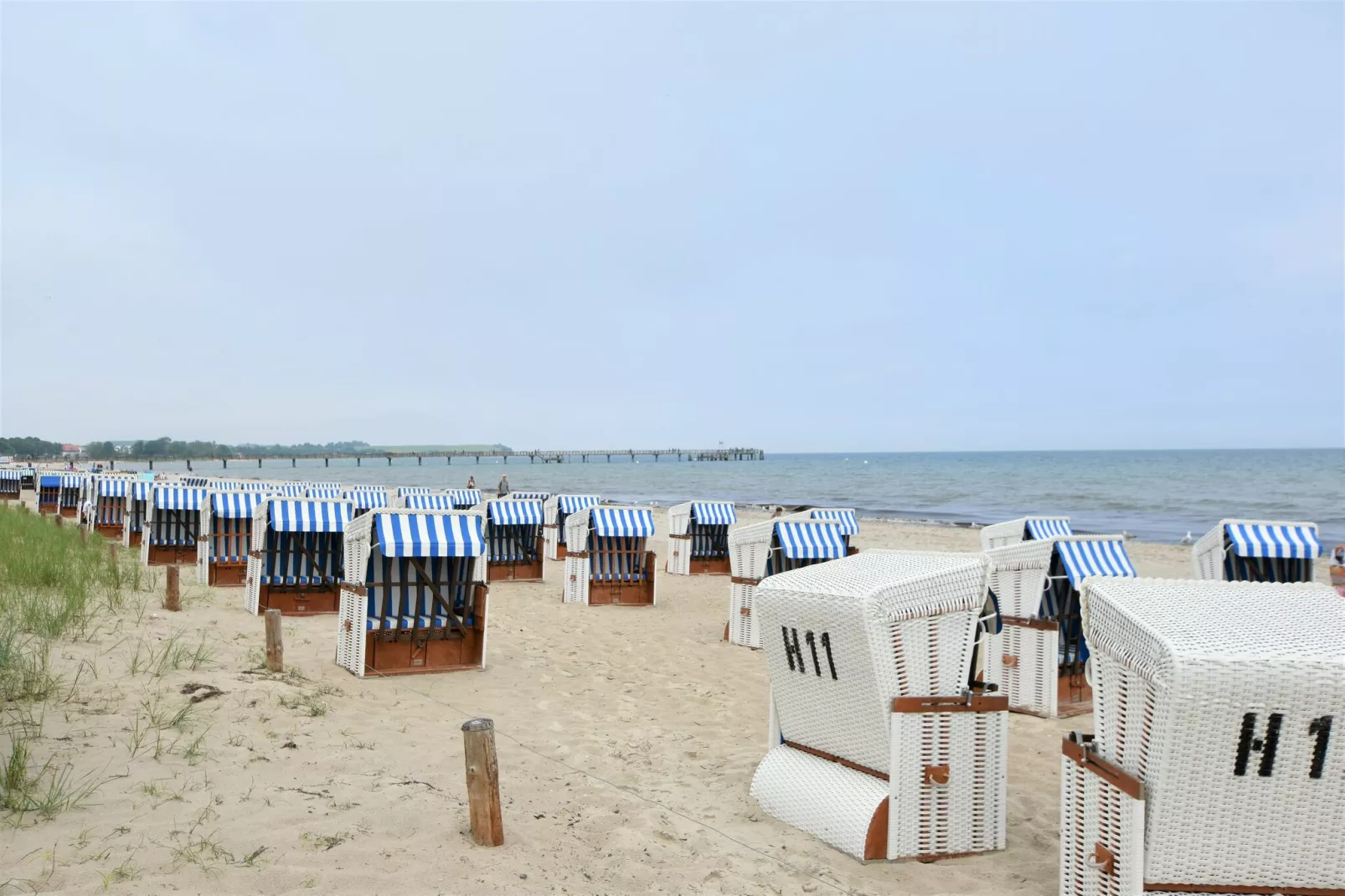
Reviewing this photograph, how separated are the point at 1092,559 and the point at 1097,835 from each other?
5019 millimetres

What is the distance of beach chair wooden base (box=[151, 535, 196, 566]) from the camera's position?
16.8 meters

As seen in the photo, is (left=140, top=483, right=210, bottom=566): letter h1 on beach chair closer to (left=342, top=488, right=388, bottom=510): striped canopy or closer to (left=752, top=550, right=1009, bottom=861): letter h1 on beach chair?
A: (left=342, top=488, right=388, bottom=510): striped canopy

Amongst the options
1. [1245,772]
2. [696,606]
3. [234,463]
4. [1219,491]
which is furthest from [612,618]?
[234,463]

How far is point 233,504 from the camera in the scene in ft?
47.0

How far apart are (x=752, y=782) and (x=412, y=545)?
419 cm

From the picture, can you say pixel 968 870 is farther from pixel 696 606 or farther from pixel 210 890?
pixel 696 606

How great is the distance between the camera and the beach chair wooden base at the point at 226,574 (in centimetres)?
1405

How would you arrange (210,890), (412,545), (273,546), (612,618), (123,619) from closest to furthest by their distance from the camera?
(210,890) < (412,545) < (123,619) < (273,546) < (612,618)

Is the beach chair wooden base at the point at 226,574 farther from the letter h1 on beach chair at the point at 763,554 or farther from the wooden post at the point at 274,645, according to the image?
the letter h1 on beach chair at the point at 763,554

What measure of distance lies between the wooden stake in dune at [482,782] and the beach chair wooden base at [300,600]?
7834 millimetres

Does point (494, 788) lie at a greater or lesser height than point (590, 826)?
greater

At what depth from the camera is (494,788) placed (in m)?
4.59

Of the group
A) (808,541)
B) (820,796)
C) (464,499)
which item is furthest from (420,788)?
(464,499)

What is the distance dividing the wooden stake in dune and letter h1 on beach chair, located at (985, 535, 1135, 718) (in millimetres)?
4683
